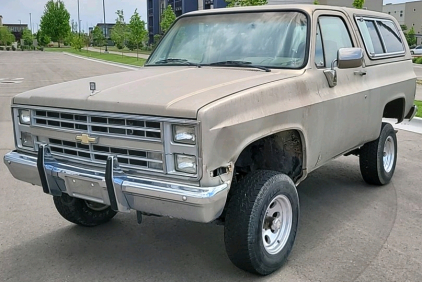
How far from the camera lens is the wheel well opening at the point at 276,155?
13.5ft

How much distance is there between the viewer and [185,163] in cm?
326

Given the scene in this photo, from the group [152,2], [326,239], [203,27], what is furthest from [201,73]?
[152,2]

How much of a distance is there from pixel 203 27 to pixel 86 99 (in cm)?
189

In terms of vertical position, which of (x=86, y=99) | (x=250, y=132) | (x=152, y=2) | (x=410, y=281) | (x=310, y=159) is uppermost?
(x=152, y=2)

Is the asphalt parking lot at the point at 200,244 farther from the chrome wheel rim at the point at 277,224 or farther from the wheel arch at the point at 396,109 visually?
the wheel arch at the point at 396,109

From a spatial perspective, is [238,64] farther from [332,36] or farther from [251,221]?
[251,221]

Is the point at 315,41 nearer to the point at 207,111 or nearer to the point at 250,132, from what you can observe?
the point at 250,132

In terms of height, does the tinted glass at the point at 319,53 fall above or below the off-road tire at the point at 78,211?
above

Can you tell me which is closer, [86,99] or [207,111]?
[207,111]

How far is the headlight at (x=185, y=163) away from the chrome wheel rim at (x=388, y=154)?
3.70 m

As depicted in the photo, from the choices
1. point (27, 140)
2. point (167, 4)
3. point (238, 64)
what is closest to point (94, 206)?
point (27, 140)

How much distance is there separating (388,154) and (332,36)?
6.93 feet

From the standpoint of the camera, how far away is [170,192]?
3207mm

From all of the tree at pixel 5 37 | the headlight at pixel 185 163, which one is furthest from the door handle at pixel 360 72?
the tree at pixel 5 37
